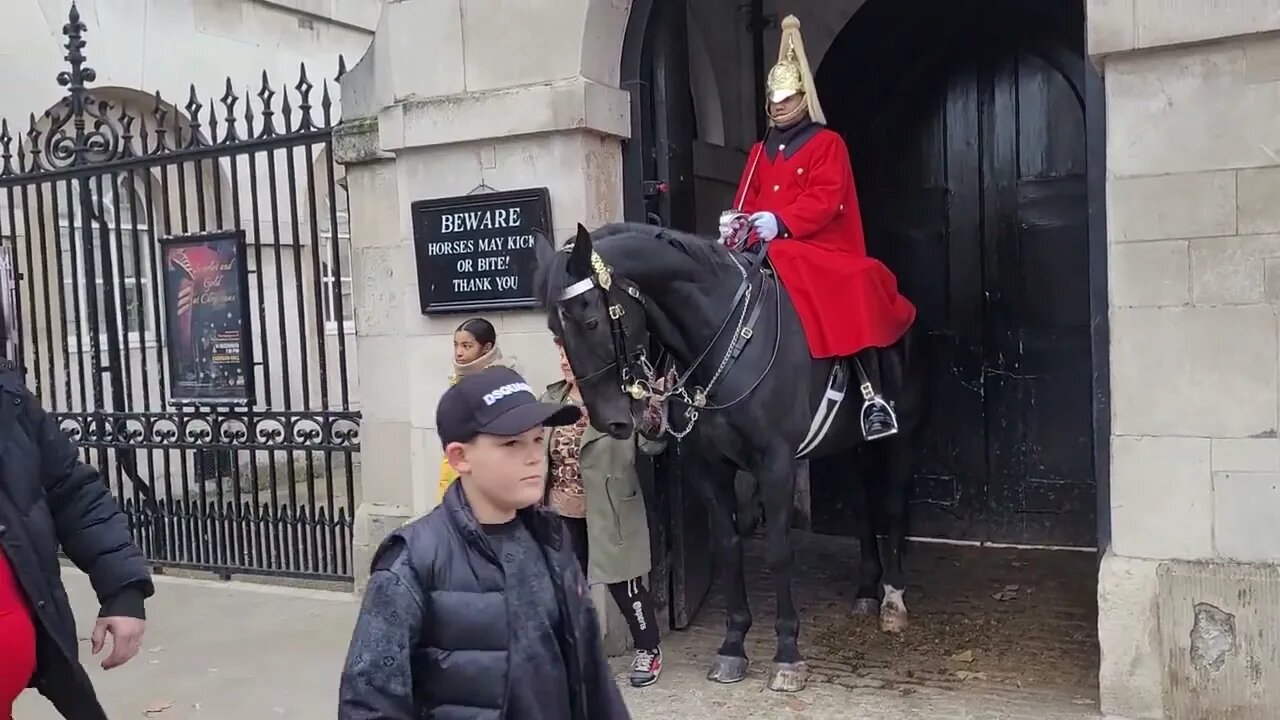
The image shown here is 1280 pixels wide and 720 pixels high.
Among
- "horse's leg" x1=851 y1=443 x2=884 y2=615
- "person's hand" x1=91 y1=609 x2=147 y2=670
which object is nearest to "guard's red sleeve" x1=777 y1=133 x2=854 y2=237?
"horse's leg" x1=851 y1=443 x2=884 y2=615

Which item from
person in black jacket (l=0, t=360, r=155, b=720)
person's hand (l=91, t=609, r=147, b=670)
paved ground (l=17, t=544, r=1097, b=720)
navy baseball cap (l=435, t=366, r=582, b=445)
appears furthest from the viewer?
paved ground (l=17, t=544, r=1097, b=720)

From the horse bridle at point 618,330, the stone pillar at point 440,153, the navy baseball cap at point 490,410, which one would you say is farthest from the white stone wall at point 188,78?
the navy baseball cap at point 490,410

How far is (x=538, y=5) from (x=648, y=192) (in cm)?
101

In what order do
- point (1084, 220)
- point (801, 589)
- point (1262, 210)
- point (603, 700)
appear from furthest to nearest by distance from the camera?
1. point (1084, 220)
2. point (801, 589)
3. point (1262, 210)
4. point (603, 700)

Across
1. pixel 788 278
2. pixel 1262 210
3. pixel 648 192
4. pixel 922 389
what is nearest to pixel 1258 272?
pixel 1262 210

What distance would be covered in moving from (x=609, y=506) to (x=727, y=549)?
686 millimetres

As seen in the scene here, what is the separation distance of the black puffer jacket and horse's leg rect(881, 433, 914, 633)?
12.1 ft

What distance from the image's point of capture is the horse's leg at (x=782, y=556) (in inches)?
185

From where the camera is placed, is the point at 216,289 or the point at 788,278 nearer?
the point at 788,278

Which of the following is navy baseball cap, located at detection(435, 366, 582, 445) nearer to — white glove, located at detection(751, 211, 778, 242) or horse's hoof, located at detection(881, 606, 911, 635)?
white glove, located at detection(751, 211, 778, 242)

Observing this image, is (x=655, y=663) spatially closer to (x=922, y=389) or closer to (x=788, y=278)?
(x=788, y=278)

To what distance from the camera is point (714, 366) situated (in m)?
4.67

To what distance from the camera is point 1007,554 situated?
699 centimetres

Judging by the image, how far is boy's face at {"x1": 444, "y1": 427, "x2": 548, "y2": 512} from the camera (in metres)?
2.16
